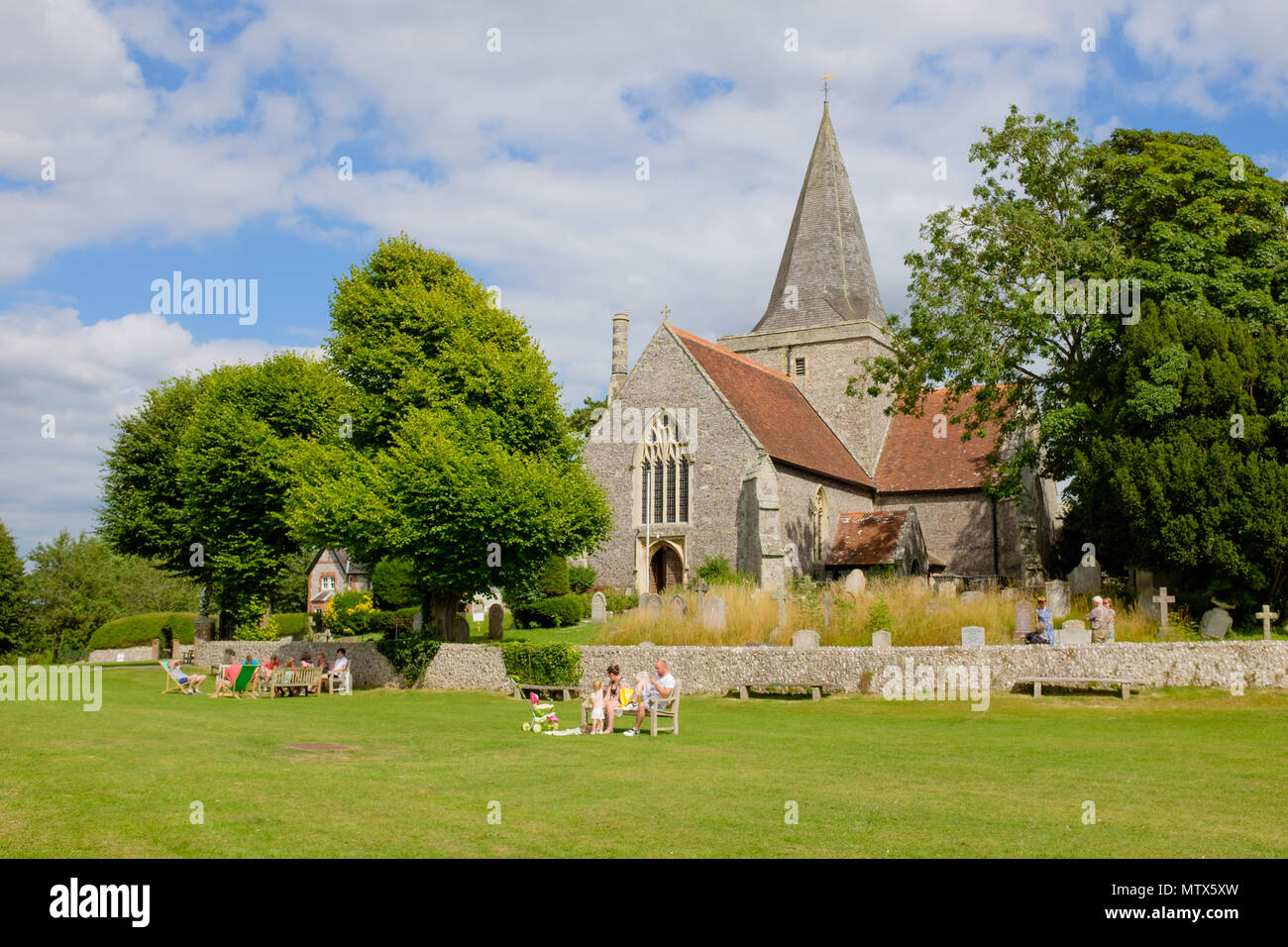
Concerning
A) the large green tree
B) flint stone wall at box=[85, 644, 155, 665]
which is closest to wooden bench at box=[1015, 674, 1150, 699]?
the large green tree

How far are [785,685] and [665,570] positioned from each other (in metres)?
16.5

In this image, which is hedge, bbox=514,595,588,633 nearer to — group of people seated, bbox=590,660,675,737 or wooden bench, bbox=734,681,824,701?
wooden bench, bbox=734,681,824,701

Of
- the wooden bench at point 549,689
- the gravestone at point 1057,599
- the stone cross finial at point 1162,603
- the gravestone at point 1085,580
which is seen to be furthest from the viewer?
the gravestone at point 1085,580

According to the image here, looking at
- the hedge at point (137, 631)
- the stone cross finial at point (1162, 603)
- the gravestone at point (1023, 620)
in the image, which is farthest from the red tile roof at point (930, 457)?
the hedge at point (137, 631)

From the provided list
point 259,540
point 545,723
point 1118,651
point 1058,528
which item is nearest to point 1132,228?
point 1118,651

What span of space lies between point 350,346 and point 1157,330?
79.1 feet

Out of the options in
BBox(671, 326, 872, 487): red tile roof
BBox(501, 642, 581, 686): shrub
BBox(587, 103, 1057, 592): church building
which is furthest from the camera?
BBox(671, 326, 872, 487): red tile roof

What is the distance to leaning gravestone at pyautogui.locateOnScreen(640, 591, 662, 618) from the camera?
26.0m

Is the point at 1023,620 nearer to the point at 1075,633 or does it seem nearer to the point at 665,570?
the point at 1075,633

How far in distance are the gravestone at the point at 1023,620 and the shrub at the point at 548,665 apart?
33.1 ft

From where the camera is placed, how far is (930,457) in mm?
42500

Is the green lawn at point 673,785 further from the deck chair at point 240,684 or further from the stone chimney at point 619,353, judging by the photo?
the stone chimney at point 619,353

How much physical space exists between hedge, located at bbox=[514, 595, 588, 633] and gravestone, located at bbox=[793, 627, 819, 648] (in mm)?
15358

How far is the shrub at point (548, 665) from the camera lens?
78.1 ft
